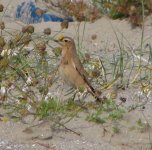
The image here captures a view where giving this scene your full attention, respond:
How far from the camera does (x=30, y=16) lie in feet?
28.5

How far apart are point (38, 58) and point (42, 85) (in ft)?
2.47

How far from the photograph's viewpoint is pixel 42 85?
5965mm

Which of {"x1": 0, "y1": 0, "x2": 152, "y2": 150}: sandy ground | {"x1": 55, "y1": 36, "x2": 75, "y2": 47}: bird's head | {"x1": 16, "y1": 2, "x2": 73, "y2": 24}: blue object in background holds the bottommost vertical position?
{"x1": 0, "y1": 0, "x2": 152, "y2": 150}: sandy ground

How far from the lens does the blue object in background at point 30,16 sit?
8656mm

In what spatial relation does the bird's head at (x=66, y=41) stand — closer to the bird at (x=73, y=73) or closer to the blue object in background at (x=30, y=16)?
the bird at (x=73, y=73)

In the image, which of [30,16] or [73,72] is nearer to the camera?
[73,72]

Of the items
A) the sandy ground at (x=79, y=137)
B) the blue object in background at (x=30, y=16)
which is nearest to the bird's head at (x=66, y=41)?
the sandy ground at (x=79, y=137)

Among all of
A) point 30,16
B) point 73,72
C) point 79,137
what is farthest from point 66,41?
point 30,16

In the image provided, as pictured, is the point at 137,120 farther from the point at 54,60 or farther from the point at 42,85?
the point at 54,60

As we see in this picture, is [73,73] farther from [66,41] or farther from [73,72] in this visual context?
[66,41]

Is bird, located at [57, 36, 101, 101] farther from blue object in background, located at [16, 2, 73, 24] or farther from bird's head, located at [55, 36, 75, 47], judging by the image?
blue object in background, located at [16, 2, 73, 24]

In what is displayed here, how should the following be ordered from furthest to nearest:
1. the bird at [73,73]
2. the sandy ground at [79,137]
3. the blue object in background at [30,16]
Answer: the blue object in background at [30,16] → the bird at [73,73] → the sandy ground at [79,137]

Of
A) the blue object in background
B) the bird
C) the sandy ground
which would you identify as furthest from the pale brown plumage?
the blue object in background

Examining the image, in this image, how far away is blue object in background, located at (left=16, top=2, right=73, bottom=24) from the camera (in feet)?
28.4
